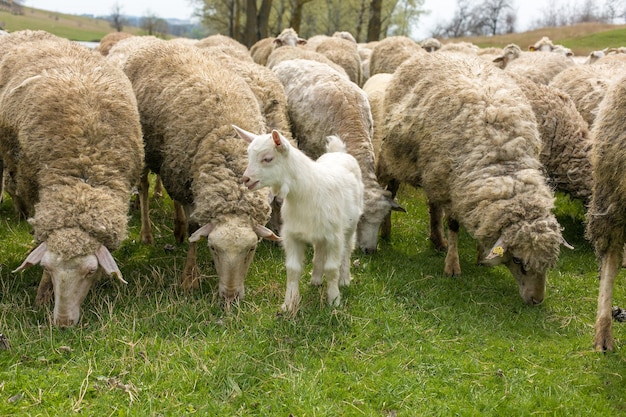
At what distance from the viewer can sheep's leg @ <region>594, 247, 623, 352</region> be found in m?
4.35

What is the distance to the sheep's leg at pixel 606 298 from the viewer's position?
4.35 metres

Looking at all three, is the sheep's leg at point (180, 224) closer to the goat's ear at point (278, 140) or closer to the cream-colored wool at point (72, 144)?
the cream-colored wool at point (72, 144)

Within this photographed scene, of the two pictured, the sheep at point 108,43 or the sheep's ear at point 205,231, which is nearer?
the sheep's ear at point 205,231

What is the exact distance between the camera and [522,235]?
480 centimetres

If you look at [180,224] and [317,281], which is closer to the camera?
[317,281]

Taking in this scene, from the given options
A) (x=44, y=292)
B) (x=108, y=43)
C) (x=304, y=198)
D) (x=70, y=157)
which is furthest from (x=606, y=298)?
(x=108, y=43)

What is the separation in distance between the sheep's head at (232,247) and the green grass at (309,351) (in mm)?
173

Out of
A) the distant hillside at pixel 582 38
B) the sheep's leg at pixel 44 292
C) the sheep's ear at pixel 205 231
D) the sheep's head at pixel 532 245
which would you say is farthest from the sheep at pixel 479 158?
the distant hillside at pixel 582 38

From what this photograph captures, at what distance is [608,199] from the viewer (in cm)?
424

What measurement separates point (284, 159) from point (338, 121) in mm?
2326

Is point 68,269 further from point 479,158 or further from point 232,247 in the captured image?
point 479,158

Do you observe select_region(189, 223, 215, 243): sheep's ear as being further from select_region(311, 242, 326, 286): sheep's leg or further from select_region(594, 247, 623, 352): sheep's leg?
select_region(594, 247, 623, 352): sheep's leg

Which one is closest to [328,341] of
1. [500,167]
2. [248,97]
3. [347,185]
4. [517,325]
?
[347,185]

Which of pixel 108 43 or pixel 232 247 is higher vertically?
pixel 108 43
